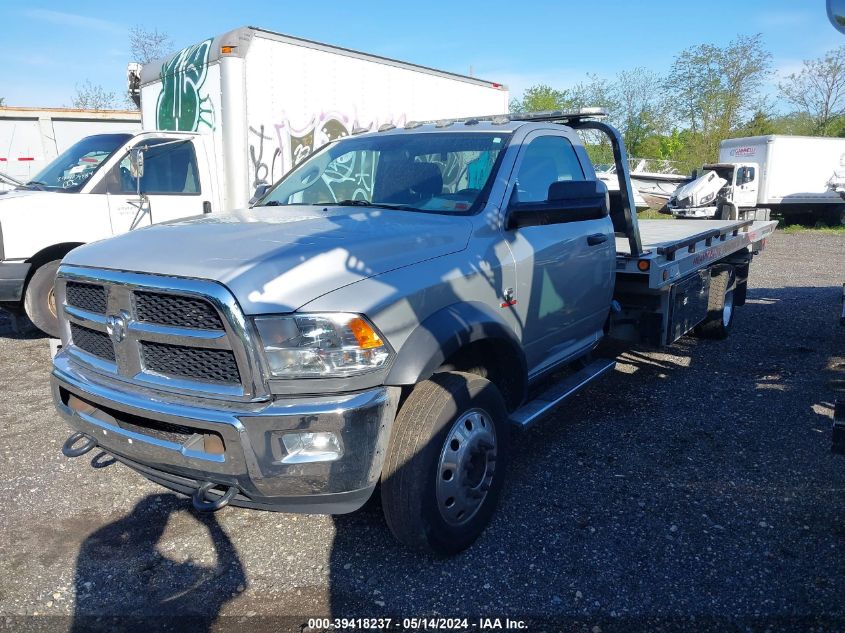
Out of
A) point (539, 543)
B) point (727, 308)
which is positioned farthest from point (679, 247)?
point (539, 543)

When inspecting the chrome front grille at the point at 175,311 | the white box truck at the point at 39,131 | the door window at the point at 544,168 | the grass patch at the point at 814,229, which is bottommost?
the grass patch at the point at 814,229

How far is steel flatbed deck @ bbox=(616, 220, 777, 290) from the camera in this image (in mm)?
4883

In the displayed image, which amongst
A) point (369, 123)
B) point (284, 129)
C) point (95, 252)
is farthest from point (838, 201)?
point (95, 252)

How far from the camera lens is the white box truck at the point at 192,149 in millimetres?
6598

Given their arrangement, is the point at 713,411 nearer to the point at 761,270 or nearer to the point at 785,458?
the point at 785,458

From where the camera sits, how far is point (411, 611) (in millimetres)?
2807

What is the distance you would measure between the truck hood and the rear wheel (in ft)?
14.5

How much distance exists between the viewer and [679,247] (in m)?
5.46

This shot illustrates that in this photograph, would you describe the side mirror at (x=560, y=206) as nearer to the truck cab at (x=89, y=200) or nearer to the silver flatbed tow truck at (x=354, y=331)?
the silver flatbed tow truck at (x=354, y=331)

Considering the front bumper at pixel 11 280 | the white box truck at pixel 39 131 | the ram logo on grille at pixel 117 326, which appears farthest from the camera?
the white box truck at pixel 39 131

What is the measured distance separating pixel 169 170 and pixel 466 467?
560 cm

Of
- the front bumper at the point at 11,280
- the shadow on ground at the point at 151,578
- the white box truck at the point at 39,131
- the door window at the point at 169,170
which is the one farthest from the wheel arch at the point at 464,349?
the white box truck at the point at 39,131

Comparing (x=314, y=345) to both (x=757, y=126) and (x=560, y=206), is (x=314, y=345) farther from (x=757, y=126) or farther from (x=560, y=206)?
(x=757, y=126)

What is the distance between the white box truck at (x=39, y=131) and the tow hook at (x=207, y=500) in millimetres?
15035
